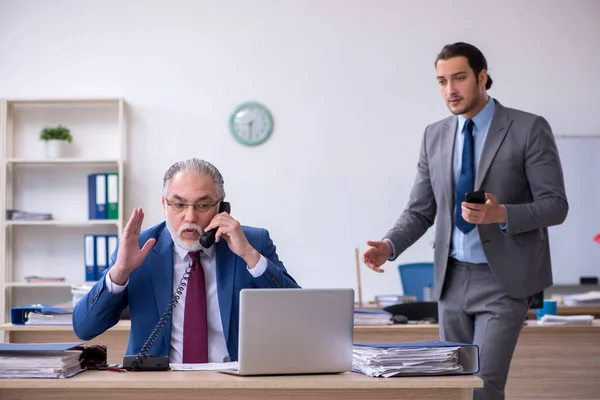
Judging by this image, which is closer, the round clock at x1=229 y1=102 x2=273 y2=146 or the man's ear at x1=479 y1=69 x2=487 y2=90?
the man's ear at x1=479 y1=69 x2=487 y2=90

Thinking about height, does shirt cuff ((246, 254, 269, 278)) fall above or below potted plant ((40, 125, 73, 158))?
below

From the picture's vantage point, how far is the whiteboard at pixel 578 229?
19.3 feet

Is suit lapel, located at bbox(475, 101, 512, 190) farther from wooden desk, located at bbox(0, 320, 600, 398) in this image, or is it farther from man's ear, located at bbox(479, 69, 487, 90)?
wooden desk, located at bbox(0, 320, 600, 398)

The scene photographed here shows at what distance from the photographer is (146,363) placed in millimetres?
1928

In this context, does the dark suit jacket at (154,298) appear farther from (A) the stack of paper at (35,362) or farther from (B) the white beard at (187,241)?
(A) the stack of paper at (35,362)

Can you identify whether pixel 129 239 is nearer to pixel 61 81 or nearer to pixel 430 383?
pixel 430 383

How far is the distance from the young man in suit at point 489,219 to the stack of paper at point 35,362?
1191 mm

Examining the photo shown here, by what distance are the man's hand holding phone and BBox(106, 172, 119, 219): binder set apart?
375 cm

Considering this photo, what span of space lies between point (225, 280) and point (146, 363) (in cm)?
52

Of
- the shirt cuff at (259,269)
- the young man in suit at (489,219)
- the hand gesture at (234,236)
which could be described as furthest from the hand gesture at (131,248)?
the young man in suit at (489,219)

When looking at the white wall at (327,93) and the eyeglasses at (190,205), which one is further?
the white wall at (327,93)

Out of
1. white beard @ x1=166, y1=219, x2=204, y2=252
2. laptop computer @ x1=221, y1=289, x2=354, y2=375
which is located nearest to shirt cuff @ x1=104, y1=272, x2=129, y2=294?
white beard @ x1=166, y1=219, x2=204, y2=252

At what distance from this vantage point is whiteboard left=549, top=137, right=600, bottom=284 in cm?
589

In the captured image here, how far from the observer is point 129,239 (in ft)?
7.02
